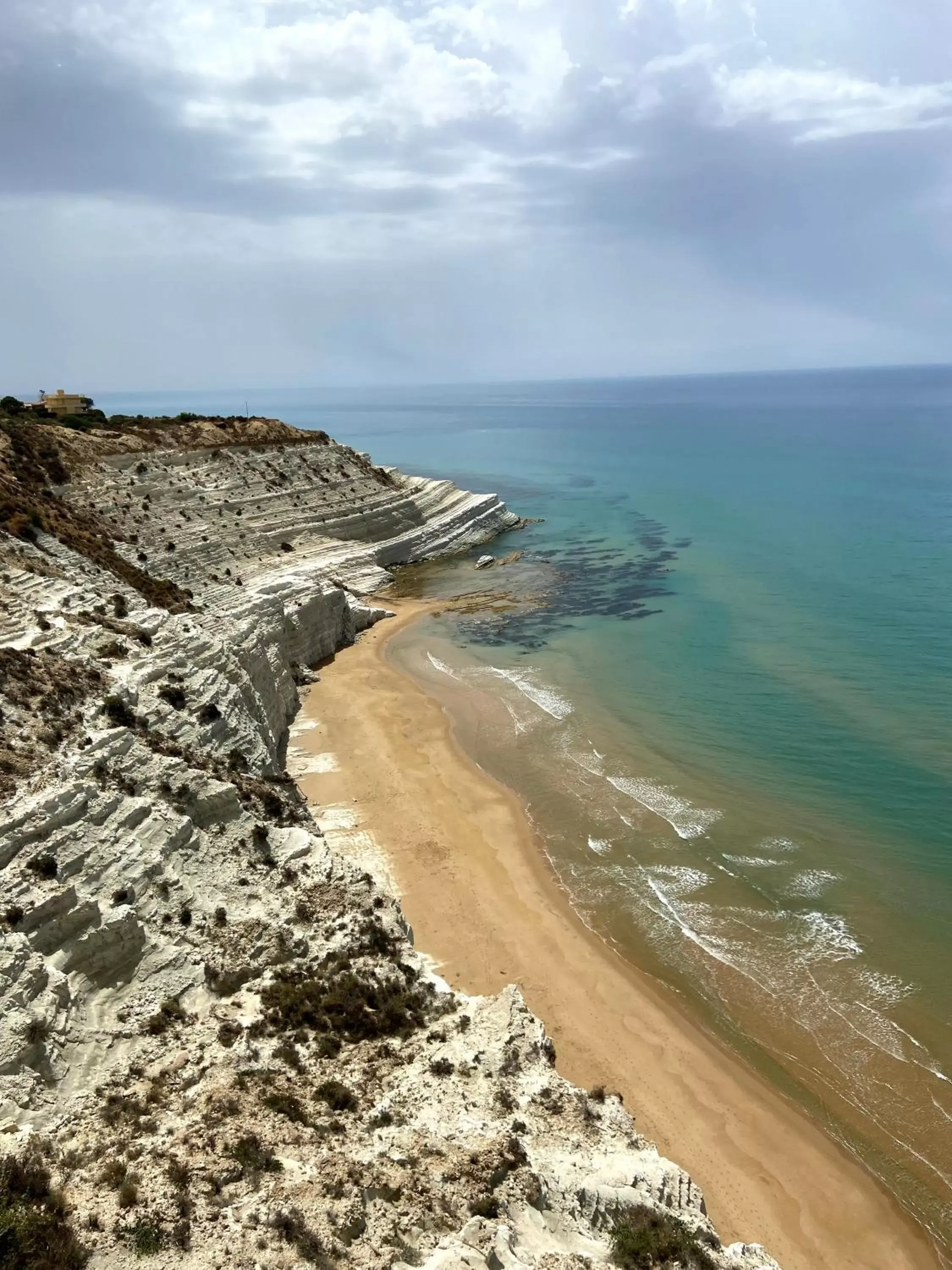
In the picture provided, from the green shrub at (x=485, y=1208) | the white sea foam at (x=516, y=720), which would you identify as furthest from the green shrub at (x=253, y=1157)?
the white sea foam at (x=516, y=720)

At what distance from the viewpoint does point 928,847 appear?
2430cm

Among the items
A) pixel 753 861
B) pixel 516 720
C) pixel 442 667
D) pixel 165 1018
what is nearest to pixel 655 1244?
pixel 165 1018

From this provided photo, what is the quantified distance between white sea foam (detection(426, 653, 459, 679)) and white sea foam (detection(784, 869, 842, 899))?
809 inches

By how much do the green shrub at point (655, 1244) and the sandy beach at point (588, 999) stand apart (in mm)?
4362

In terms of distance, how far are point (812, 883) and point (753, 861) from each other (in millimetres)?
1751

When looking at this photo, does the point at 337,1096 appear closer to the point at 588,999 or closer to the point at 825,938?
the point at 588,999

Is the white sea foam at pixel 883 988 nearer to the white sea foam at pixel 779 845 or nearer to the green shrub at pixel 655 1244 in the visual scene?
the white sea foam at pixel 779 845

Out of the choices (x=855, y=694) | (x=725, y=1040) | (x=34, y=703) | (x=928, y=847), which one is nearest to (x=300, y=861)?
(x=34, y=703)

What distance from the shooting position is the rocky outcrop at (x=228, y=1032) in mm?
10195

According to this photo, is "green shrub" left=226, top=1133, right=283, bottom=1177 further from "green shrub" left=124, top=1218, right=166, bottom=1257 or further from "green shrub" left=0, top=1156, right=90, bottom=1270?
"green shrub" left=0, top=1156, right=90, bottom=1270

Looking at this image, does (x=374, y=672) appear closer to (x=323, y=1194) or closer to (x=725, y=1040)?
(x=725, y=1040)

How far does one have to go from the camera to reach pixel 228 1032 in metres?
13.4

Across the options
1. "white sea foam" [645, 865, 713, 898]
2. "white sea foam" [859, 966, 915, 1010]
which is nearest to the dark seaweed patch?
"white sea foam" [645, 865, 713, 898]

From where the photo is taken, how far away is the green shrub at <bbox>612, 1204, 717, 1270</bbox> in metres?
10.2
